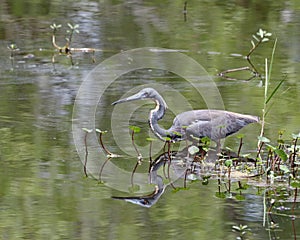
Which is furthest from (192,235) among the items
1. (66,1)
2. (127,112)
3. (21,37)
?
(66,1)

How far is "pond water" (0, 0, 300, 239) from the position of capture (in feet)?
15.1

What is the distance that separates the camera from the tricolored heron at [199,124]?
581 cm

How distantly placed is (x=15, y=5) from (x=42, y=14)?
56 cm

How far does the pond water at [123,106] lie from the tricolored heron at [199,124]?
14 cm

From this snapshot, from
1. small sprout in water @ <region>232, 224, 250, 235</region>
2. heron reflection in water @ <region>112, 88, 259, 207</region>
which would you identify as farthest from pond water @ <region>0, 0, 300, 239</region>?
heron reflection in water @ <region>112, 88, 259, 207</region>

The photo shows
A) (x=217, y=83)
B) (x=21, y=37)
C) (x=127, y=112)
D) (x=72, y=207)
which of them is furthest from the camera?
(x=21, y=37)

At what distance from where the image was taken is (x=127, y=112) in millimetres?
6863

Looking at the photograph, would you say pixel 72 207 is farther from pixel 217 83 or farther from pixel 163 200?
pixel 217 83

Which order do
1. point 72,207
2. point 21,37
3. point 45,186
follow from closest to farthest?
1. point 72,207
2. point 45,186
3. point 21,37

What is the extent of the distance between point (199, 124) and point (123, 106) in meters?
1.34

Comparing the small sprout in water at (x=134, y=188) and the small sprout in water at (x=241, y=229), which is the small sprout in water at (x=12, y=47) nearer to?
the small sprout in water at (x=134, y=188)

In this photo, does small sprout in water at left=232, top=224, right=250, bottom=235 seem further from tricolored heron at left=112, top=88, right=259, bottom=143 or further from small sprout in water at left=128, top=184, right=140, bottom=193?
tricolored heron at left=112, top=88, right=259, bottom=143

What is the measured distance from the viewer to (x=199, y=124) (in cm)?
581

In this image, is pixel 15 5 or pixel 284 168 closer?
pixel 284 168
